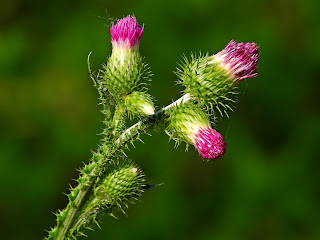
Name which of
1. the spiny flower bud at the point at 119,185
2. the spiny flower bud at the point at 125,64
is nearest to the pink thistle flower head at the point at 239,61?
the spiny flower bud at the point at 125,64

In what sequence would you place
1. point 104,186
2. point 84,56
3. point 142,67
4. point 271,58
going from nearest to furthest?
1. point 104,186
2. point 142,67
3. point 84,56
4. point 271,58

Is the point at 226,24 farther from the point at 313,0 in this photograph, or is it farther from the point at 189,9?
the point at 313,0

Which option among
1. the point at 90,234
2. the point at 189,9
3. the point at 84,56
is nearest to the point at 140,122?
the point at 90,234

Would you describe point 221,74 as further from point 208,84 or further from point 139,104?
point 139,104

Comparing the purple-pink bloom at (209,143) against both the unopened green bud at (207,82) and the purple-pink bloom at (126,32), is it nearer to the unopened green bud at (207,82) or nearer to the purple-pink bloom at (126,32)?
the unopened green bud at (207,82)

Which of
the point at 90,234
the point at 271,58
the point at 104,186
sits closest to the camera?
the point at 104,186

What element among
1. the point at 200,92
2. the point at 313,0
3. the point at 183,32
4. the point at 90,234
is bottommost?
the point at 90,234

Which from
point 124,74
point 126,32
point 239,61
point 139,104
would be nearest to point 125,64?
point 124,74
